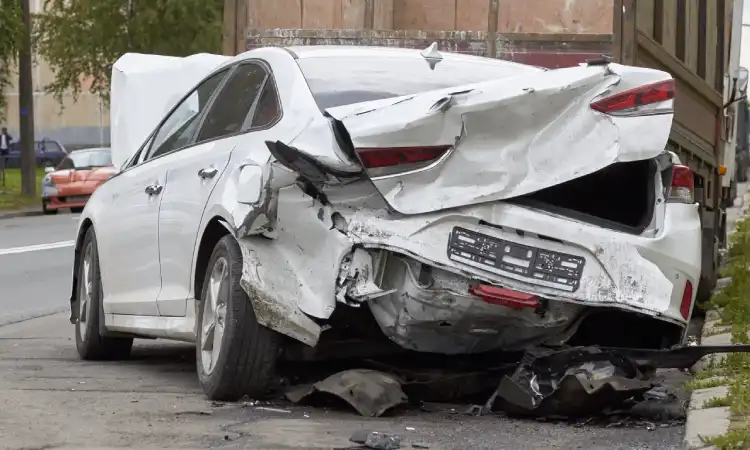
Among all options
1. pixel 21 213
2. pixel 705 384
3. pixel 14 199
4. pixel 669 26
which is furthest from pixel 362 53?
pixel 14 199

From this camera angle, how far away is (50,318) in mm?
12258

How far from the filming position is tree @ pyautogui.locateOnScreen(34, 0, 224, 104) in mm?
33406

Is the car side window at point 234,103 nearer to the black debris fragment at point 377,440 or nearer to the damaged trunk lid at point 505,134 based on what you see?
the damaged trunk lid at point 505,134

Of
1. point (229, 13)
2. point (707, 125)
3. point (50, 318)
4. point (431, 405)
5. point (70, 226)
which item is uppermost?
point (229, 13)

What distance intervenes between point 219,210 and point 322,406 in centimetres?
93

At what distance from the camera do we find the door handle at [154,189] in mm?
7457

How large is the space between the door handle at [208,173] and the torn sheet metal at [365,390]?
1073 mm

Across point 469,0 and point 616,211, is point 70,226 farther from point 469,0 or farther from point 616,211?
point 616,211

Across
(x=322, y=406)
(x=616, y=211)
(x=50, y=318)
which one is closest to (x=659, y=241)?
(x=616, y=211)

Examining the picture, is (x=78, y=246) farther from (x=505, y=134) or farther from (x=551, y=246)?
(x=551, y=246)

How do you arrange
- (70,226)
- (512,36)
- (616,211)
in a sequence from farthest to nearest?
1. (70,226)
2. (512,36)
3. (616,211)

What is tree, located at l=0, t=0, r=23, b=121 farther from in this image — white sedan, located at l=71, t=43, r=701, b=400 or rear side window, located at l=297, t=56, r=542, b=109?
white sedan, located at l=71, t=43, r=701, b=400

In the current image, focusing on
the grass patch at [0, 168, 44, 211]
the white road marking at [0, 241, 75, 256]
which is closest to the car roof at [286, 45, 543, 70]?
the white road marking at [0, 241, 75, 256]

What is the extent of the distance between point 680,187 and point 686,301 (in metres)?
0.47
